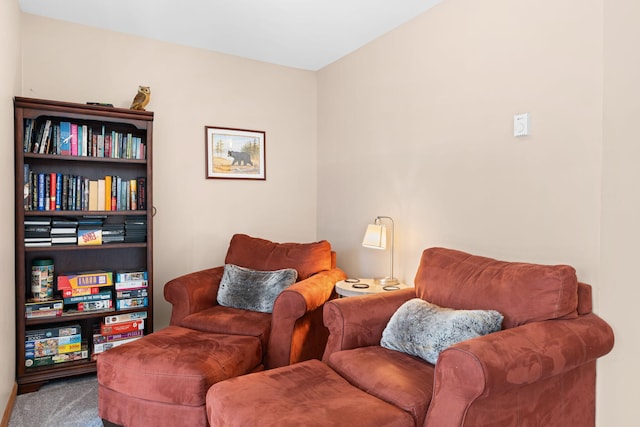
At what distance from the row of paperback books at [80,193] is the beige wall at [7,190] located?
205 mm

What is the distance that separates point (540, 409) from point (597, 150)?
1156mm

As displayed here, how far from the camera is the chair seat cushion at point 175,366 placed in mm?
1907

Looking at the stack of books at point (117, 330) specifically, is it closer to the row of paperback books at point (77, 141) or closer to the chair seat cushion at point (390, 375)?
the row of paperback books at point (77, 141)

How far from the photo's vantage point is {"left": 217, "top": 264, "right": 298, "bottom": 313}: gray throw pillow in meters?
2.75

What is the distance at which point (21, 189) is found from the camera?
8.31 ft

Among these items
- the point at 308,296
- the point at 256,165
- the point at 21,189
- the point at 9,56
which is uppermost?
the point at 9,56

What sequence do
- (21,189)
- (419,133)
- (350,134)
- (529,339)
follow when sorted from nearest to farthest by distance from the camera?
(529,339) < (21,189) < (419,133) < (350,134)

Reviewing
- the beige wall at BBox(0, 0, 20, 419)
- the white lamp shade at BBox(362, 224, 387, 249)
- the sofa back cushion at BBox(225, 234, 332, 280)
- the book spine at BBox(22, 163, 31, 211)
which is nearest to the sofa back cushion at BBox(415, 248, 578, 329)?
the white lamp shade at BBox(362, 224, 387, 249)

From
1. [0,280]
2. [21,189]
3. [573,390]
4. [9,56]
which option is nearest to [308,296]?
[573,390]

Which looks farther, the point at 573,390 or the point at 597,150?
the point at 597,150

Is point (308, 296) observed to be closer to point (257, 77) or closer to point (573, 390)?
point (573, 390)

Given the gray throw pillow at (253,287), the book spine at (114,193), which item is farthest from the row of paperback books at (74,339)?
the book spine at (114,193)

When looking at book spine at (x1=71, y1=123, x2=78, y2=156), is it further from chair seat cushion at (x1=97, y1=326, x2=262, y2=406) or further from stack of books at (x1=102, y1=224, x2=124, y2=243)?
chair seat cushion at (x1=97, y1=326, x2=262, y2=406)

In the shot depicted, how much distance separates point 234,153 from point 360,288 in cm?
171
